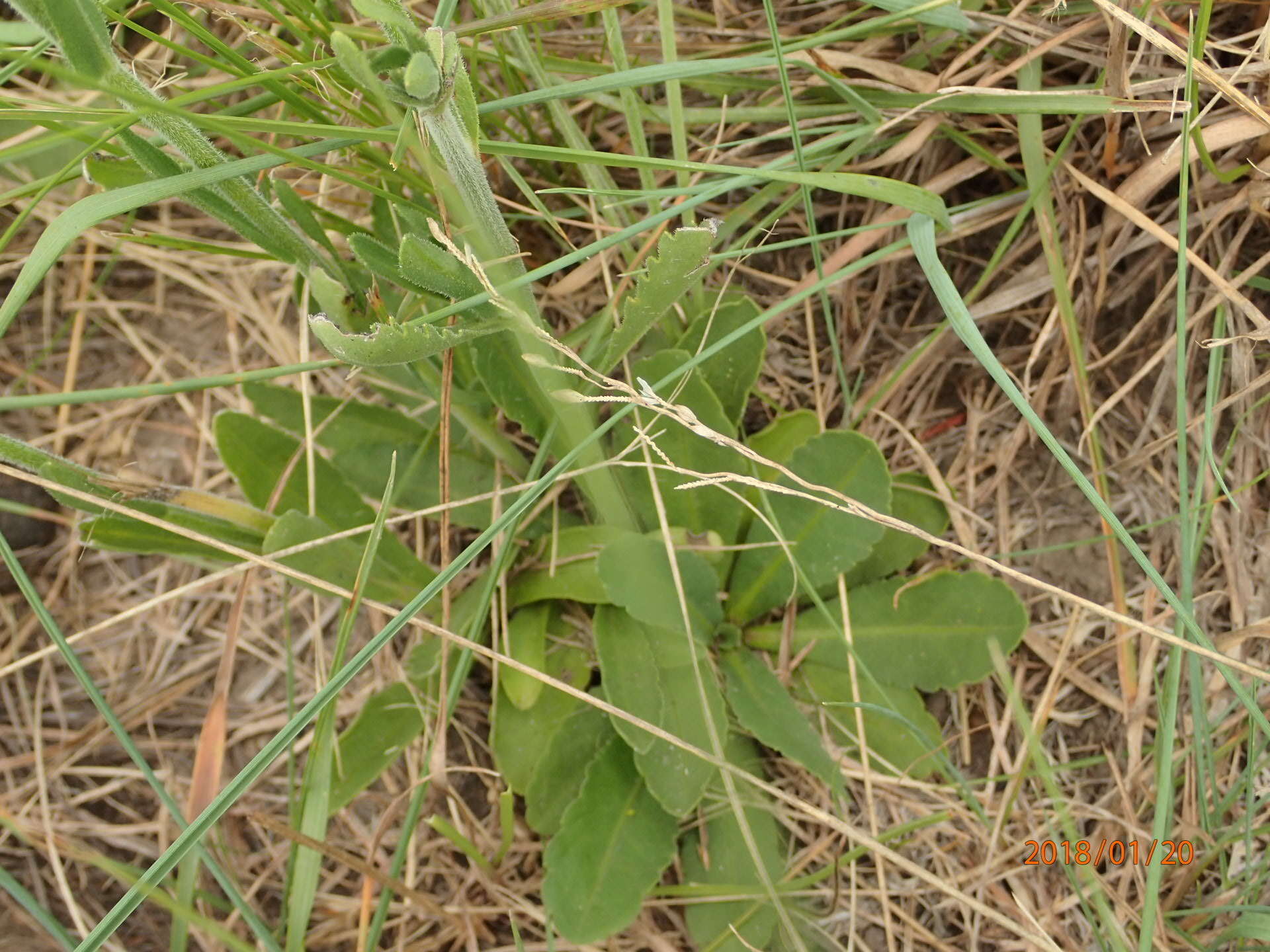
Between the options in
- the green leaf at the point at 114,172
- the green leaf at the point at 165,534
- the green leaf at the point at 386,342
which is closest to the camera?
the green leaf at the point at 386,342

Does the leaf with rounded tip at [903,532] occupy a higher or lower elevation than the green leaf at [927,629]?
higher

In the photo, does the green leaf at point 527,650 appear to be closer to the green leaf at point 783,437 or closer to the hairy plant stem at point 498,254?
the hairy plant stem at point 498,254

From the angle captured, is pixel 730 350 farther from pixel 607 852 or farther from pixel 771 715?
pixel 607 852

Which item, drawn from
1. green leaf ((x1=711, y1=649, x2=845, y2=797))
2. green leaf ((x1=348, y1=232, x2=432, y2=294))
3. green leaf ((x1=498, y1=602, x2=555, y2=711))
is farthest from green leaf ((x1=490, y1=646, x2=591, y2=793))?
green leaf ((x1=348, y1=232, x2=432, y2=294))

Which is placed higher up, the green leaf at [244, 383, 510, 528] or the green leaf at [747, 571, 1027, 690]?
the green leaf at [244, 383, 510, 528]

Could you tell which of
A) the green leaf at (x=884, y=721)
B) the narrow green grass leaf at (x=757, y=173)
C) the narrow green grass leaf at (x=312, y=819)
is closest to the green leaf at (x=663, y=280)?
the narrow green grass leaf at (x=757, y=173)

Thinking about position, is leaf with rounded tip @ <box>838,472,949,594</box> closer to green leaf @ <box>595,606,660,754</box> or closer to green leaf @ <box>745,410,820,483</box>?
green leaf @ <box>745,410,820,483</box>

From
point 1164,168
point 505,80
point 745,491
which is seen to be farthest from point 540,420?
point 1164,168
